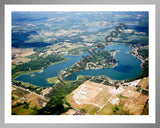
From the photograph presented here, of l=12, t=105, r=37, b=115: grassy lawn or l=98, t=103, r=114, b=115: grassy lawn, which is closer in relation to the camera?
l=12, t=105, r=37, b=115: grassy lawn

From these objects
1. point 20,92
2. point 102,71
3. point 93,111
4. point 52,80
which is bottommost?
point 93,111

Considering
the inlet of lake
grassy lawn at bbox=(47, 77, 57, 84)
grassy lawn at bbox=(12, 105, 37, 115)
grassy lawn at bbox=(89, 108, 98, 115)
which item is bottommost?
grassy lawn at bbox=(89, 108, 98, 115)

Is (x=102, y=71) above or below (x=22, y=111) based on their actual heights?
above

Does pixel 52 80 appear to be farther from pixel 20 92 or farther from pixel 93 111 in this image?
pixel 93 111

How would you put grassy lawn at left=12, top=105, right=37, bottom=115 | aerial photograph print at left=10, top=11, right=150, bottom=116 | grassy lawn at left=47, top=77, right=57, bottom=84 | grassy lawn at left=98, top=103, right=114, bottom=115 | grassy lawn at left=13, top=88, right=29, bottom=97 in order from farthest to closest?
grassy lawn at left=47, top=77, right=57, bottom=84
grassy lawn at left=13, top=88, right=29, bottom=97
aerial photograph print at left=10, top=11, right=150, bottom=116
grassy lawn at left=98, top=103, right=114, bottom=115
grassy lawn at left=12, top=105, right=37, bottom=115

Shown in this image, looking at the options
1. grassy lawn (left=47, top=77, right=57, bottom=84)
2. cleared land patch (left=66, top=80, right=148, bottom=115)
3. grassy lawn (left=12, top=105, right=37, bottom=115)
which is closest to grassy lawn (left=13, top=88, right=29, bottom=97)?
grassy lawn (left=12, top=105, right=37, bottom=115)

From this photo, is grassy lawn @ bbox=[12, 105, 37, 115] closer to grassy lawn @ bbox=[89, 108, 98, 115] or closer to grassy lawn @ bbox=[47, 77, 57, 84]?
grassy lawn @ bbox=[89, 108, 98, 115]

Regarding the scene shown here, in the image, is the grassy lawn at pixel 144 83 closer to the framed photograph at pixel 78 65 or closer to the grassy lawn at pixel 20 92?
the framed photograph at pixel 78 65

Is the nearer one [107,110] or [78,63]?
[107,110]

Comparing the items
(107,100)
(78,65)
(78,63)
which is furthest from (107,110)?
(78,63)
